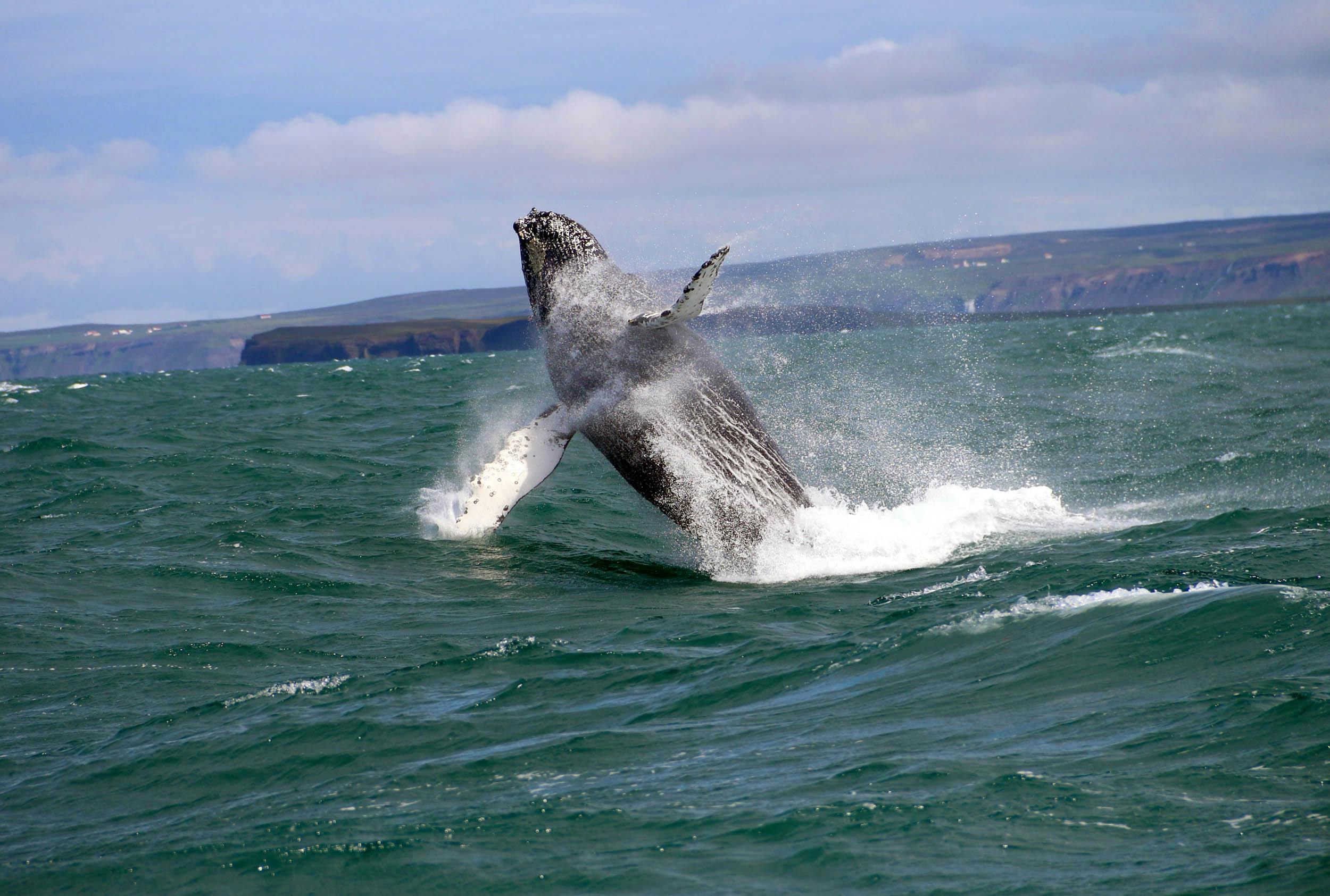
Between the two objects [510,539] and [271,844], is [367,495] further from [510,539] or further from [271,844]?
[271,844]

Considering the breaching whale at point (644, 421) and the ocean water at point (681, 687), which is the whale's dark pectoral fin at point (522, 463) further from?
the ocean water at point (681, 687)

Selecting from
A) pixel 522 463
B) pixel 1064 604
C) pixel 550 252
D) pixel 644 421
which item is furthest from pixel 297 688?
pixel 550 252

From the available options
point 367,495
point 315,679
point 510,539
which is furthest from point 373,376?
point 315,679

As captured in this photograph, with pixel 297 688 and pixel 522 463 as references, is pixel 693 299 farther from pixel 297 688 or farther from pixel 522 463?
pixel 297 688

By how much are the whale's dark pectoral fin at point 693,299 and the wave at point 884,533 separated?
2.70 m

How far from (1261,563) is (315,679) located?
27.1ft

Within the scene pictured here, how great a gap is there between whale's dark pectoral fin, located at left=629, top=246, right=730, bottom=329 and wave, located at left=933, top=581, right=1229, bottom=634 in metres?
3.99

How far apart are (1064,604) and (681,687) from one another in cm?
333

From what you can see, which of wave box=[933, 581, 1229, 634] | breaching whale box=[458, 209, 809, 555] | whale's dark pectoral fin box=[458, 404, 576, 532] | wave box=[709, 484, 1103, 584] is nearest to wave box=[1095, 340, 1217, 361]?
wave box=[709, 484, 1103, 584]

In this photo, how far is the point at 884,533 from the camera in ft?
44.2

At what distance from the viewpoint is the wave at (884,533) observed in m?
12.8

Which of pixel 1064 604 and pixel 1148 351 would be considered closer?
pixel 1064 604

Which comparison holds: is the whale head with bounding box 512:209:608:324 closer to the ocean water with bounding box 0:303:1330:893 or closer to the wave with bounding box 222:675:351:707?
the ocean water with bounding box 0:303:1330:893

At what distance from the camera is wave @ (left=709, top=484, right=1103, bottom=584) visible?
12781 millimetres
